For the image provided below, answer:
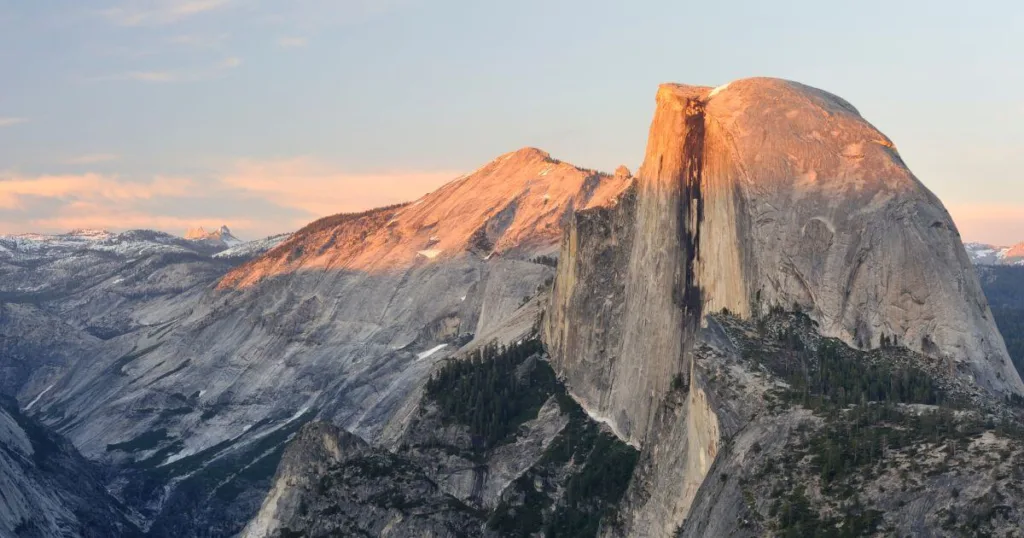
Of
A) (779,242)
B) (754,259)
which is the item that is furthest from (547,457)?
(779,242)

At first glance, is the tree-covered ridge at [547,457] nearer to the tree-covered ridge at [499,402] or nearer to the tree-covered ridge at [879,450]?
the tree-covered ridge at [499,402]

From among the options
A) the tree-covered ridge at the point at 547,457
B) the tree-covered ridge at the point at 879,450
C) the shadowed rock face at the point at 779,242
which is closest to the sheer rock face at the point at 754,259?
the shadowed rock face at the point at 779,242

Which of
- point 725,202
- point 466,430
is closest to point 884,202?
point 725,202

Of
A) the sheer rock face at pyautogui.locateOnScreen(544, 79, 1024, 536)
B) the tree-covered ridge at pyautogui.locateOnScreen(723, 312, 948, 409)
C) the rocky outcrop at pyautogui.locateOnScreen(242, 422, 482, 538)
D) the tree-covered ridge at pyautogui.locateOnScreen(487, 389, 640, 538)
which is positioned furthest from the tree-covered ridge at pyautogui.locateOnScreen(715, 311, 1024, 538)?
the rocky outcrop at pyautogui.locateOnScreen(242, 422, 482, 538)

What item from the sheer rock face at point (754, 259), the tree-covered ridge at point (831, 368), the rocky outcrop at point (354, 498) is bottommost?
the rocky outcrop at point (354, 498)

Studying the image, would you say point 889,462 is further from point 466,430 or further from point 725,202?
point 466,430

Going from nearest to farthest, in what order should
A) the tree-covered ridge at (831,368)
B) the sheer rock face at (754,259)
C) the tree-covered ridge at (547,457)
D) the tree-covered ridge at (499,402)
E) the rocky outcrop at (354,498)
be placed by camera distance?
the tree-covered ridge at (831,368) → the sheer rock face at (754,259) → the tree-covered ridge at (547,457) → the rocky outcrop at (354,498) → the tree-covered ridge at (499,402)

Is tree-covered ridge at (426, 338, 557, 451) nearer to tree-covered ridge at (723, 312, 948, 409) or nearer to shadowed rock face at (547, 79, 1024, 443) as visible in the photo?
shadowed rock face at (547, 79, 1024, 443)

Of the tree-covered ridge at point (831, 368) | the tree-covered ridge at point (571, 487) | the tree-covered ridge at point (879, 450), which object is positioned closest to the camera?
the tree-covered ridge at point (879, 450)

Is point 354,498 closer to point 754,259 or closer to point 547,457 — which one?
point 547,457
